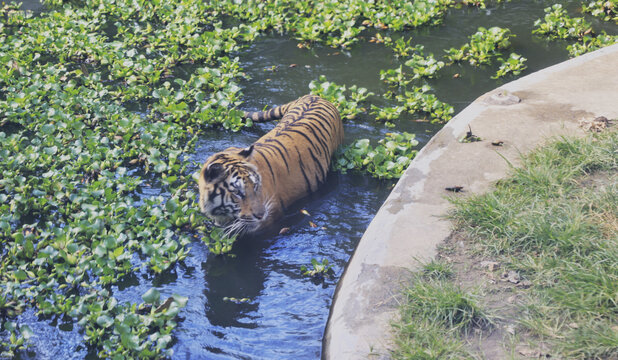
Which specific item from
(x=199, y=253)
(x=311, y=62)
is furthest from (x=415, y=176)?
(x=311, y=62)

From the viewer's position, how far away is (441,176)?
4.24 meters

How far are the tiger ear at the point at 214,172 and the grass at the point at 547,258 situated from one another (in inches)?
64.1

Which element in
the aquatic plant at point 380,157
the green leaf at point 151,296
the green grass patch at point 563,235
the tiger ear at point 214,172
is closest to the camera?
the green grass patch at point 563,235

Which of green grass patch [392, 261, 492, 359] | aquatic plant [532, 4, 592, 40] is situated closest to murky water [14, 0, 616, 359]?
aquatic plant [532, 4, 592, 40]

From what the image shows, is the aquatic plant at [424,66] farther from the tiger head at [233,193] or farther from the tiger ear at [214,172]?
the tiger ear at [214,172]

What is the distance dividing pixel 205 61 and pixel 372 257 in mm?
4664

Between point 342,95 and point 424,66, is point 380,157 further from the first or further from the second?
point 424,66

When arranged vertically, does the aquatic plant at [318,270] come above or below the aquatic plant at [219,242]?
below

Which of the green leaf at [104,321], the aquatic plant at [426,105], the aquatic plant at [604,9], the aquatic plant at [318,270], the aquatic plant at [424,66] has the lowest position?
the aquatic plant at [318,270]

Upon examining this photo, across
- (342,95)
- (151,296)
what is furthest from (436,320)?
(342,95)

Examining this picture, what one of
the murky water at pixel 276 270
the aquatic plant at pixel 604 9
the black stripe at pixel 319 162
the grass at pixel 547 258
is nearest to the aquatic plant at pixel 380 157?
the murky water at pixel 276 270

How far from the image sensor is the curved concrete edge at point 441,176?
3221 mm

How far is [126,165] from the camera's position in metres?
5.54

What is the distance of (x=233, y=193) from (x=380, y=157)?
149 cm
